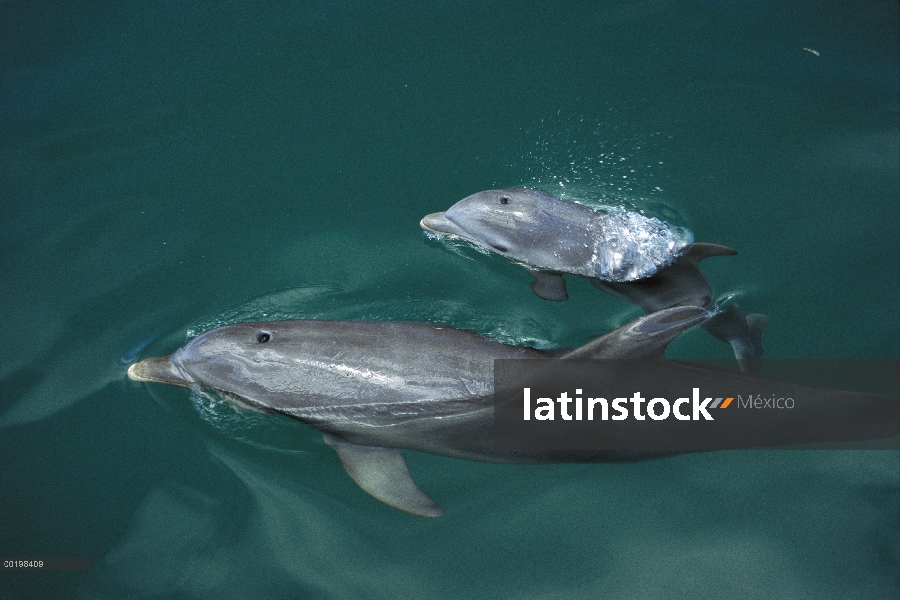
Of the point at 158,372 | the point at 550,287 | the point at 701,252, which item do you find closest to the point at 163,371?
the point at 158,372

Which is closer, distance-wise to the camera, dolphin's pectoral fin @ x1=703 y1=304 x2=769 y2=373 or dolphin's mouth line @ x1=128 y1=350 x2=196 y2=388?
dolphin's mouth line @ x1=128 y1=350 x2=196 y2=388

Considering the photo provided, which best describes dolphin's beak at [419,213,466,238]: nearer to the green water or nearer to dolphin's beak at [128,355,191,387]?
the green water

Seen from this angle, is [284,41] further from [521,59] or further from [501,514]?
[501,514]

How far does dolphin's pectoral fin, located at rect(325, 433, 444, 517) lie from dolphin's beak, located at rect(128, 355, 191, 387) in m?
1.06

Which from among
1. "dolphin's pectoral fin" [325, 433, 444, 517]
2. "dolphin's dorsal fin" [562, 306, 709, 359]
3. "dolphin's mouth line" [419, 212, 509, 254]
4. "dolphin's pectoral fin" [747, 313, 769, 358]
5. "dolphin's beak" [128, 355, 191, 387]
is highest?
"dolphin's mouth line" [419, 212, 509, 254]

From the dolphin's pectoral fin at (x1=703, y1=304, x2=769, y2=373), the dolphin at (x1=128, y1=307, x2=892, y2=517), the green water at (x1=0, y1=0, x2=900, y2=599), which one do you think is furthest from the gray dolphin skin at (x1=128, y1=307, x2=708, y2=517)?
the dolphin's pectoral fin at (x1=703, y1=304, x2=769, y2=373)

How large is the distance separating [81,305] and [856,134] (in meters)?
7.06

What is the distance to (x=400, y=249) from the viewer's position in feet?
21.6

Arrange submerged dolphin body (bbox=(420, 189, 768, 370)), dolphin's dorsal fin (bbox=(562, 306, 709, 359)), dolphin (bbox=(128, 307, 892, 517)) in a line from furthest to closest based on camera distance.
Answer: submerged dolphin body (bbox=(420, 189, 768, 370)) < dolphin (bbox=(128, 307, 892, 517)) < dolphin's dorsal fin (bbox=(562, 306, 709, 359))

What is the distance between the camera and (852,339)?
622cm

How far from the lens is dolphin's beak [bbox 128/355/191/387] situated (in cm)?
521

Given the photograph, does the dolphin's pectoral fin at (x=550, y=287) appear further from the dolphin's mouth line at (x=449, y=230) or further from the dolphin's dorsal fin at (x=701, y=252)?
the dolphin's dorsal fin at (x=701, y=252)

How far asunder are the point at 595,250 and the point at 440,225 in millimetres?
1291

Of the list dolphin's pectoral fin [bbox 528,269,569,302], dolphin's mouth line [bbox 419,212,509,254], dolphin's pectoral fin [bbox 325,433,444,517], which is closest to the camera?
dolphin's pectoral fin [bbox 325,433,444,517]
